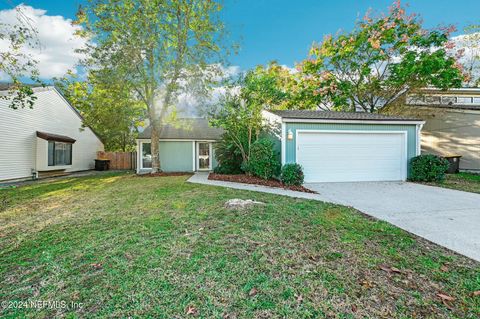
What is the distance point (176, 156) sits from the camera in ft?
47.6

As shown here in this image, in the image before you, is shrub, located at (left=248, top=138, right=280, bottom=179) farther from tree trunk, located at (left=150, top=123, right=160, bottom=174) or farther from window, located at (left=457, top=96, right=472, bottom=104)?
window, located at (left=457, top=96, right=472, bottom=104)

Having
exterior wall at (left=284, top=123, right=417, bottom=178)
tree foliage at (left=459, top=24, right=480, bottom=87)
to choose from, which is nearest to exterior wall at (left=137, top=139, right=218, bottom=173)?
exterior wall at (left=284, top=123, right=417, bottom=178)

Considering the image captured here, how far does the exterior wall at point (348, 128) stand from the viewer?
873 cm

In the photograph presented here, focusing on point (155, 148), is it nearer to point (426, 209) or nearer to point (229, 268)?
point (229, 268)

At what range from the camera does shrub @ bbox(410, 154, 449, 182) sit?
8.71m

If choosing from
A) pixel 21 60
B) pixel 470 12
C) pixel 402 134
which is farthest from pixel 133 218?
pixel 470 12

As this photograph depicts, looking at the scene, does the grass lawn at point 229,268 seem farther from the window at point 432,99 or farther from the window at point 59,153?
the window at point 432,99

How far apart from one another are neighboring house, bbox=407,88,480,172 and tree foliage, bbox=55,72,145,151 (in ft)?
56.6

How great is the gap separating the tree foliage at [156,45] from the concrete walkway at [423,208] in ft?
24.5

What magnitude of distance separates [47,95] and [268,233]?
50.0 ft

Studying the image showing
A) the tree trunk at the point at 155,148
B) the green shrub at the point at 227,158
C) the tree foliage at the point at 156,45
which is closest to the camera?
the tree foliage at the point at 156,45

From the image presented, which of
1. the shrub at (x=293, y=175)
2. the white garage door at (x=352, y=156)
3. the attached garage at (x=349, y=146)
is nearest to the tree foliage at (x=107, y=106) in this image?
the attached garage at (x=349, y=146)

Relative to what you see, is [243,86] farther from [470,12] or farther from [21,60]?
[470,12]

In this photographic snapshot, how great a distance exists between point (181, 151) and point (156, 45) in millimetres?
6154
